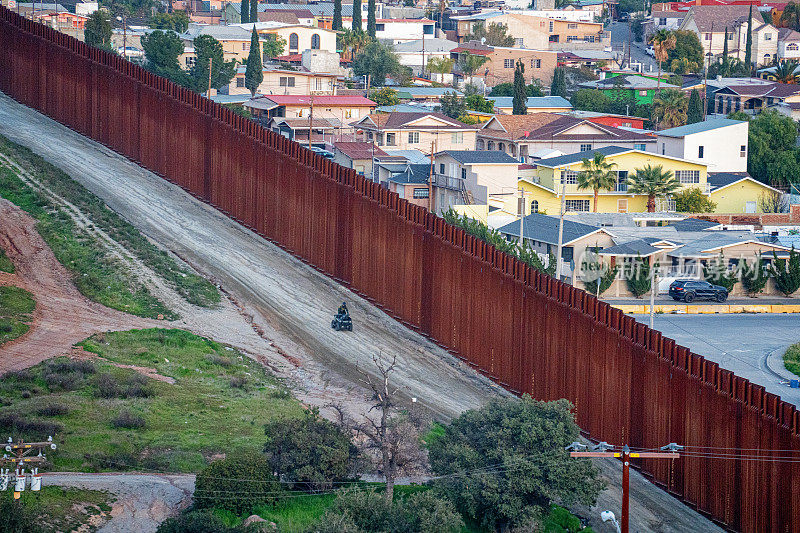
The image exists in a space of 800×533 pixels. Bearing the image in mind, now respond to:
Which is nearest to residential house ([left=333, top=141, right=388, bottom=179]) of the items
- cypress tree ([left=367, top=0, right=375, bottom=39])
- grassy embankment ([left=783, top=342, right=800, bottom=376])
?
grassy embankment ([left=783, top=342, right=800, bottom=376])

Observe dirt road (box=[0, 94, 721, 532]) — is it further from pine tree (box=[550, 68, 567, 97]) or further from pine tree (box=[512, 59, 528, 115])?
pine tree (box=[550, 68, 567, 97])

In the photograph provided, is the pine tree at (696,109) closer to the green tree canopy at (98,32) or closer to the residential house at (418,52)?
the residential house at (418,52)

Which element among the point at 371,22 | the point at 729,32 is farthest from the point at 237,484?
the point at 729,32

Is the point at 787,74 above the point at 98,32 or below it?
below

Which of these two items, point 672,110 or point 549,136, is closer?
point 549,136

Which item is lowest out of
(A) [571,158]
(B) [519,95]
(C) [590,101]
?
(A) [571,158]

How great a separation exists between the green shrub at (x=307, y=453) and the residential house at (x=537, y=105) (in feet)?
287

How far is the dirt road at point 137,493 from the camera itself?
2986 centimetres

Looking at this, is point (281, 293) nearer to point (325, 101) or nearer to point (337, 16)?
point (325, 101)

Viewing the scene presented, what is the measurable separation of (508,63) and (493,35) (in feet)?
48.4

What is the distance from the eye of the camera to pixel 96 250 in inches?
1876

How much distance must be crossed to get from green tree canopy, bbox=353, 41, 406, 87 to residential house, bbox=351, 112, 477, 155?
31080 mm

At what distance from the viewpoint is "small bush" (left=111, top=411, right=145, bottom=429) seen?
34594 mm

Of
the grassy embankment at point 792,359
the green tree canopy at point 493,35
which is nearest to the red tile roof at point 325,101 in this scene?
the grassy embankment at point 792,359
